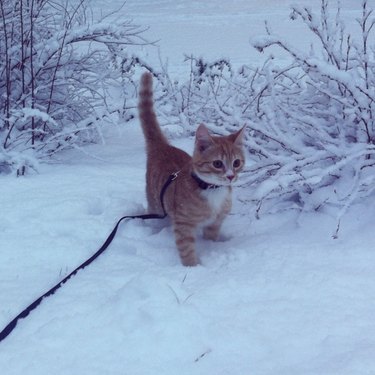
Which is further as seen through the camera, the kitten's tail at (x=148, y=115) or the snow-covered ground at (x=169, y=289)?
the kitten's tail at (x=148, y=115)

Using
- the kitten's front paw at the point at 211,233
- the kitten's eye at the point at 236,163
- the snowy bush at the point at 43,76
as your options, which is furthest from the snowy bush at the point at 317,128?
the snowy bush at the point at 43,76

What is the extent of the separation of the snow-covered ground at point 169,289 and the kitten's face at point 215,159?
1.22 ft

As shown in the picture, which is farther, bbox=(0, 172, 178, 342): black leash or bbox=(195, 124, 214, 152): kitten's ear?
bbox=(195, 124, 214, 152): kitten's ear

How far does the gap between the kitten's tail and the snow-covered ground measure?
1.30ft

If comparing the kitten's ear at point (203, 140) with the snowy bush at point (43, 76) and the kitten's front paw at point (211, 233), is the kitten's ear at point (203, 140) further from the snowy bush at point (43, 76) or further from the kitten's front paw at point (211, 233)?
the snowy bush at point (43, 76)

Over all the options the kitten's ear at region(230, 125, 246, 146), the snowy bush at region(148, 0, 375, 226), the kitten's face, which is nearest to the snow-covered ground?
the snowy bush at region(148, 0, 375, 226)

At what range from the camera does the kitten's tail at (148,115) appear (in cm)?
317

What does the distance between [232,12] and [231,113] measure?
7.62 metres

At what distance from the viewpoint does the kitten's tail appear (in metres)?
3.17

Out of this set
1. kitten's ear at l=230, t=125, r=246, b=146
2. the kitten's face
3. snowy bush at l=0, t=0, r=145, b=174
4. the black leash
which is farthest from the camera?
snowy bush at l=0, t=0, r=145, b=174

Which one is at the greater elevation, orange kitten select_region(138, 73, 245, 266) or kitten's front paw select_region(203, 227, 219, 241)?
orange kitten select_region(138, 73, 245, 266)

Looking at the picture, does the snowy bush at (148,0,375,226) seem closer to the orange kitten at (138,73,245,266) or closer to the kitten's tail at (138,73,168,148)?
the orange kitten at (138,73,245,266)

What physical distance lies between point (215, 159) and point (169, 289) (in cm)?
76

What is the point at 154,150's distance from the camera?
323 cm
